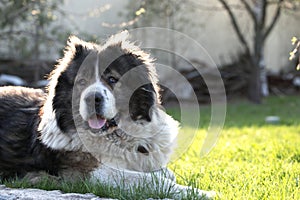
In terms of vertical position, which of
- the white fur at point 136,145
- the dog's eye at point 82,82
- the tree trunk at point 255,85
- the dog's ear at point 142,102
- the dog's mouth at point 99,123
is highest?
the tree trunk at point 255,85

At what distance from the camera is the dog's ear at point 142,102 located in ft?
14.1

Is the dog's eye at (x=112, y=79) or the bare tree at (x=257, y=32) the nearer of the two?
the dog's eye at (x=112, y=79)

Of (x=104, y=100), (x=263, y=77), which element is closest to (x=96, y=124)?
(x=104, y=100)

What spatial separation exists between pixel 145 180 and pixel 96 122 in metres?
0.69

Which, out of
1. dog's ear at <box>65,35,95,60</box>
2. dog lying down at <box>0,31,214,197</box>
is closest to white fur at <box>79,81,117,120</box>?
dog lying down at <box>0,31,214,197</box>

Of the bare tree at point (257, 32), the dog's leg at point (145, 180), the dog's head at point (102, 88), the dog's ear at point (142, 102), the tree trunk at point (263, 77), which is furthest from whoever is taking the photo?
the tree trunk at point (263, 77)

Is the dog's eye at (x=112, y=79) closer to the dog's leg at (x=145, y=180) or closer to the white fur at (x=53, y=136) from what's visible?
the white fur at (x=53, y=136)

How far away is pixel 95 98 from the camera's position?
396 cm

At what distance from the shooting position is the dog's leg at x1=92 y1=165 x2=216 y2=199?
3578 mm

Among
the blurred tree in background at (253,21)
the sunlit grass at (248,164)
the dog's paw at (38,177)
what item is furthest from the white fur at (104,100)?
the blurred tree in background at (253,21)

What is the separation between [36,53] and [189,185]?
872 centimetres

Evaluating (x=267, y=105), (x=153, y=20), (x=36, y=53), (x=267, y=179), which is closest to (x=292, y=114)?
(x=267, y=105)

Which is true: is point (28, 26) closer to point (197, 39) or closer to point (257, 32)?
point (197, 39)

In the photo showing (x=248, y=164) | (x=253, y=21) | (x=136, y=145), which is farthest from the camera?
(x=253, y=21)
